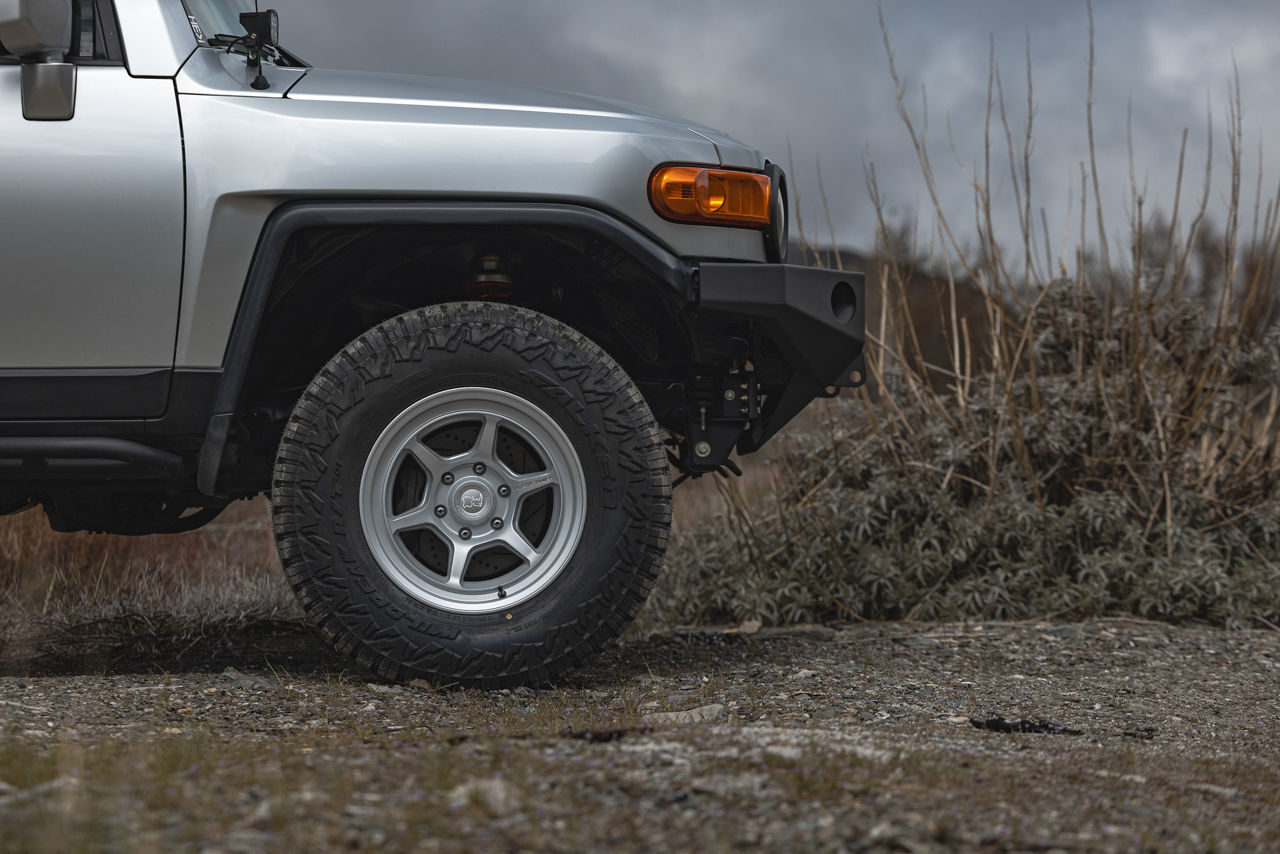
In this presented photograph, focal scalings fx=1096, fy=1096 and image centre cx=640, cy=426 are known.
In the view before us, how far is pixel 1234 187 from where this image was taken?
544 centimetres

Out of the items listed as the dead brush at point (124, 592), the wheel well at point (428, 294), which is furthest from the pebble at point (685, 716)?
the dead brush at point (124, 592)

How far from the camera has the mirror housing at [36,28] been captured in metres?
2.97

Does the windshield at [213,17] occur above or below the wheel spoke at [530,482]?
above

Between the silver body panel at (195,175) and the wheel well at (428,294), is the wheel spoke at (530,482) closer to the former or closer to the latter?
the wheel well at (428,294)

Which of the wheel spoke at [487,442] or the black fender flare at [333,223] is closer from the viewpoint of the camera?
the black fender flare at [333,223]

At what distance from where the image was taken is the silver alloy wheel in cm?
323

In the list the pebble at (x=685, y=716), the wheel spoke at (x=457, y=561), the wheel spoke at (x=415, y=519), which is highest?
the wheel spoke at (x=415, y=519)

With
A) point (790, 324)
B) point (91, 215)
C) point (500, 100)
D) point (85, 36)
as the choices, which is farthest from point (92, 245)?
point (790, 324)

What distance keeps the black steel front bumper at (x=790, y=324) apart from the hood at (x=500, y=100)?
15.5 inches

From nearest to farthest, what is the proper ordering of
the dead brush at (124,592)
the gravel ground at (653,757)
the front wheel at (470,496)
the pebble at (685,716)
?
the gravel ground at (653,757), the pebble at (685,716), the front wheel at (470,496), the dead brush at (124,592)

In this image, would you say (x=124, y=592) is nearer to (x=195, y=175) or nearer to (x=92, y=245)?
(x=92, y=245)

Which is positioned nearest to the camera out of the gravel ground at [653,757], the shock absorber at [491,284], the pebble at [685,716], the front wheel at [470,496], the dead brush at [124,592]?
the gravel ground at [653,757]

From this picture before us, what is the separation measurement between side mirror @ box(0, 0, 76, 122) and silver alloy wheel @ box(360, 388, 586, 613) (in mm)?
Result: 1306

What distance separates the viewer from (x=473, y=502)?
324 centimetres
